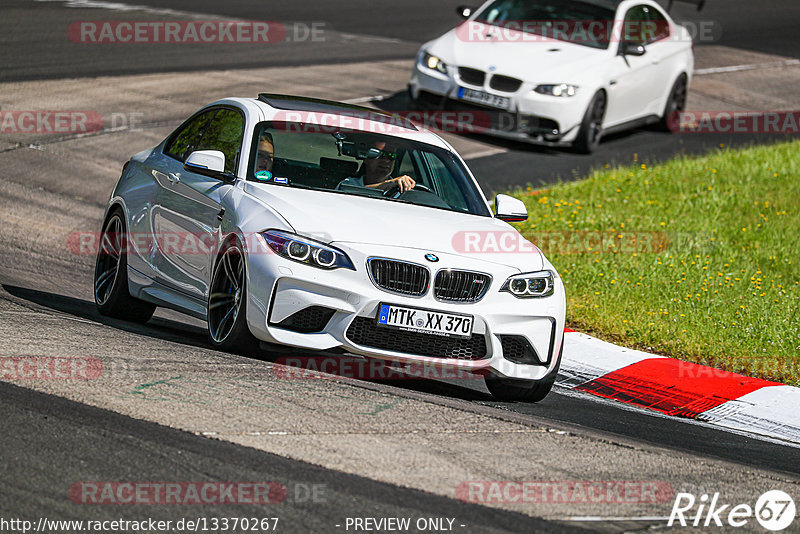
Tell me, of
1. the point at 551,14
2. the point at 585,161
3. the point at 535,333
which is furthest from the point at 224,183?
the point at 551,14

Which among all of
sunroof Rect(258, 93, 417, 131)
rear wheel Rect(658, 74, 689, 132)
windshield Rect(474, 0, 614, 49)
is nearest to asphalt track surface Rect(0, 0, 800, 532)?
sunroof Rect(258, 93, 417, 131)

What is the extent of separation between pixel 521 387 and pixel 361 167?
6.06 feet

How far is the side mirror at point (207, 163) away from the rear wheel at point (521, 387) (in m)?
2.08

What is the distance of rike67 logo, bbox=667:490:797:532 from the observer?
5.43 metres

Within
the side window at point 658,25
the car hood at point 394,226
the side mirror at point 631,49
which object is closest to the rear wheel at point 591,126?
the side mirror at point 631,49

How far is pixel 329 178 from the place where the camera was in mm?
8133

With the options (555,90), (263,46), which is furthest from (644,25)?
(263,46)

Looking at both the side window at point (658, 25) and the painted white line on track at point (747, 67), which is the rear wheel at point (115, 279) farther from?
the painted white line on track at point (747, 67)

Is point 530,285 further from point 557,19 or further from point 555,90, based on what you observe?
point 557,19

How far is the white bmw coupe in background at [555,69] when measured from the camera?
16.1 metres

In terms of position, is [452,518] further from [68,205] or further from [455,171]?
[68,205]

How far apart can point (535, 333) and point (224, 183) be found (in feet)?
7.13

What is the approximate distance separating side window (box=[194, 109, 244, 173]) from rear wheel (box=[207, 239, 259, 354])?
33.3 inches

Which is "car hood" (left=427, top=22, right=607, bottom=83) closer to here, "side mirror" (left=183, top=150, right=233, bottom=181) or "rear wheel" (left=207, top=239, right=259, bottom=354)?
"side mirror" (left=183, top=150, right=233, bottom=181)
